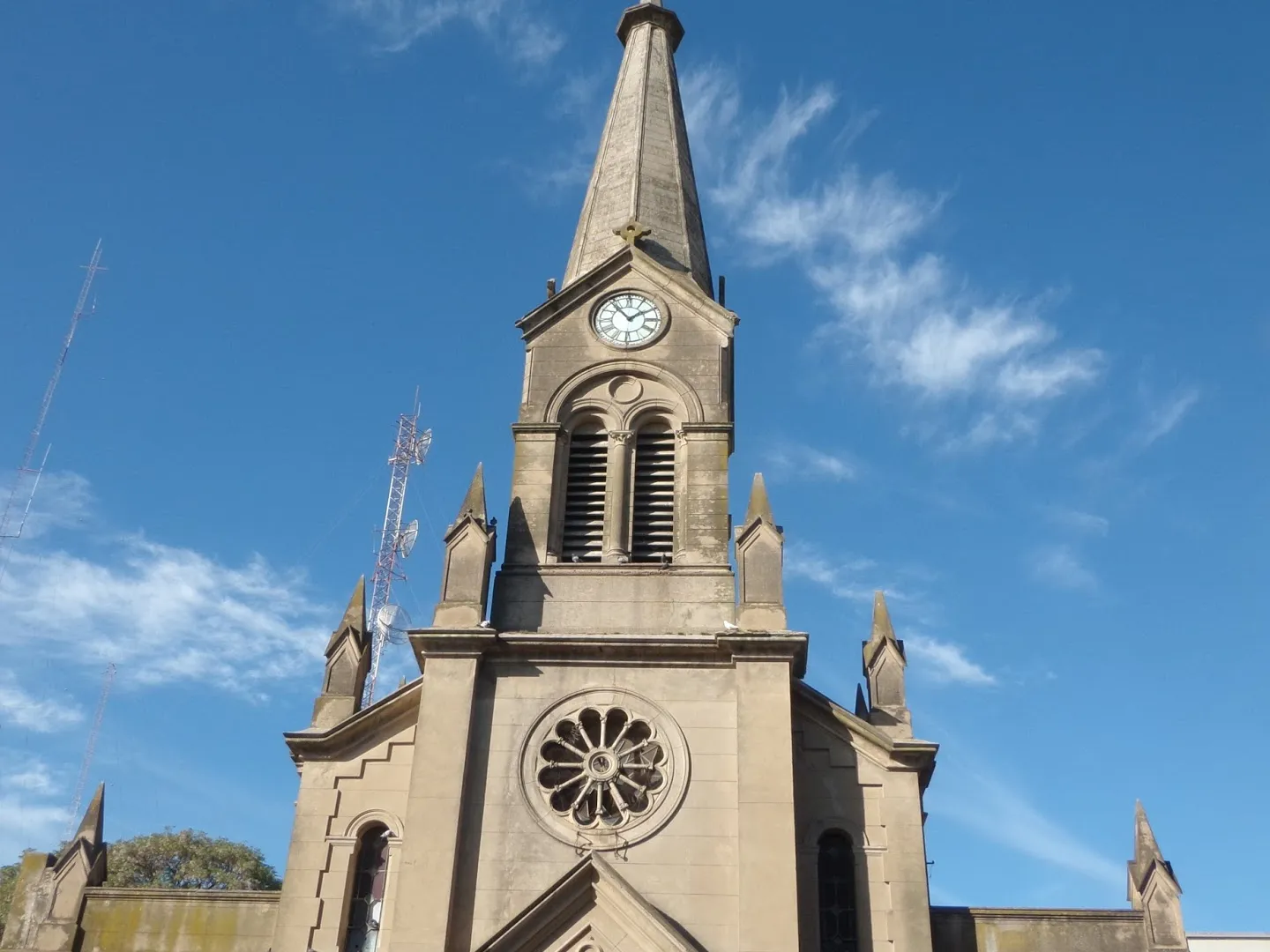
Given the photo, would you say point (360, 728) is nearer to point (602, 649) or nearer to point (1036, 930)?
point (602, 649)

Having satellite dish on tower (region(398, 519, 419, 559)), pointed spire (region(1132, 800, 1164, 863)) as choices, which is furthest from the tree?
pointed spire (region(1132, 800, 1164, 863))

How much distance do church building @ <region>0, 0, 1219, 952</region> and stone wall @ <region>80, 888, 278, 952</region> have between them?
0.04 meters

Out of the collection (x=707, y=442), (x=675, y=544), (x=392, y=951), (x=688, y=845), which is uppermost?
(x=707, y=442)

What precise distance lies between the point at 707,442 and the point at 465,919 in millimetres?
10315

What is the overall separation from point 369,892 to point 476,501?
Result: 7.32 m

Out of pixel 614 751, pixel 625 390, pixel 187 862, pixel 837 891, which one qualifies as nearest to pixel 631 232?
pixel 625 390

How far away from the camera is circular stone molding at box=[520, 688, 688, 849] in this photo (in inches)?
880

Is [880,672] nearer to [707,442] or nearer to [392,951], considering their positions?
[707,442]

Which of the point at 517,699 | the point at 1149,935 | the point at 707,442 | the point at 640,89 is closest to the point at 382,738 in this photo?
the point at 517,699

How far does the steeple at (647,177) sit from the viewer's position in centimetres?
3175

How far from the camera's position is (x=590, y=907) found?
21391 mm

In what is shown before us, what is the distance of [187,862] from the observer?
47062 millimetres

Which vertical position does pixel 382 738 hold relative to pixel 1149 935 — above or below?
above

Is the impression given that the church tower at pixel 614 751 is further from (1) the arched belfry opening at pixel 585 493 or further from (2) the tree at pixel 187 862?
(2) the tree at pixel 187 862
